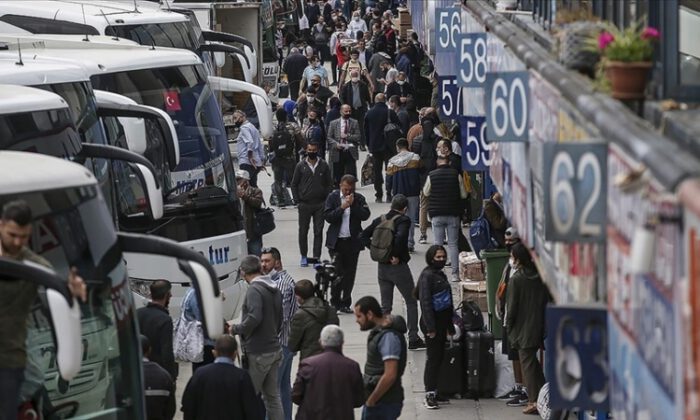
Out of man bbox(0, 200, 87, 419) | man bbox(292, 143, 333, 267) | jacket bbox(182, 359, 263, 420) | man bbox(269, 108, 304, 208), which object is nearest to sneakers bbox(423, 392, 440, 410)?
jacket bbox(182, 359, 263, 420)

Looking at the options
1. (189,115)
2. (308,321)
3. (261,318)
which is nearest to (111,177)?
(189,115)

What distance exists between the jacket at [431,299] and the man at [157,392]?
4.11m

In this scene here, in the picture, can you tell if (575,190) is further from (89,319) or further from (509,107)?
(89,319)

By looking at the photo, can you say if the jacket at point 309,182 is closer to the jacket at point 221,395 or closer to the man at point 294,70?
the jacket at point 221,395

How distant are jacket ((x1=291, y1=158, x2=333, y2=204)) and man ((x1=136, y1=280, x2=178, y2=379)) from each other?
829 centimetres

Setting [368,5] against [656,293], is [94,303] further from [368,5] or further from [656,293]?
[368,5]

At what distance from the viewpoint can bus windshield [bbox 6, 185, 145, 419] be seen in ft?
34.6

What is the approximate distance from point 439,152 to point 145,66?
4.10 m

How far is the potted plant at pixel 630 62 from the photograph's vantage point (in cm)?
832

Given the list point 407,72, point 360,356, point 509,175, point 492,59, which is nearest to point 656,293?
point 509,175

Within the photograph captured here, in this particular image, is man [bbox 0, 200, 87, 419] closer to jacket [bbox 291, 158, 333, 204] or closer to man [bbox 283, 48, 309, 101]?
jacket [bbox 291, 158, 333, 204]

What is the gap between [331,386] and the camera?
13656 mm

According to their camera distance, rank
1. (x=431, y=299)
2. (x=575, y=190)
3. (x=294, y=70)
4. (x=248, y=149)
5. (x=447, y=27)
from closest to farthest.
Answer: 1. (x=575, y=190)
2. (x=431, y=299)
3. (x=447, y=27)
4. (x=248, y=149)
5. (x=294, y=70)

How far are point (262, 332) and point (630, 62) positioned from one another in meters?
7.50
